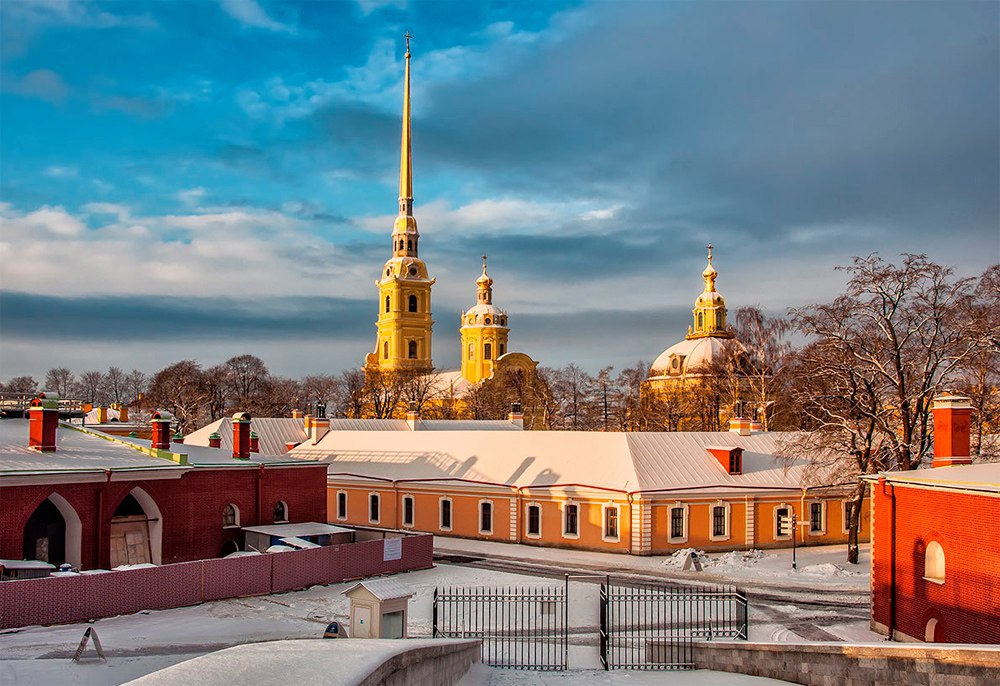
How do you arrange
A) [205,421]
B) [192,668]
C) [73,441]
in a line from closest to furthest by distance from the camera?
[192,668] < [73,441] < [205,421]

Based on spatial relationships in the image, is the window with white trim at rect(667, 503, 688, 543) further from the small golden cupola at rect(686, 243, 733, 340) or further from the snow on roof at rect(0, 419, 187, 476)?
the small golden cupola at rect(686, 243, 733, 340)

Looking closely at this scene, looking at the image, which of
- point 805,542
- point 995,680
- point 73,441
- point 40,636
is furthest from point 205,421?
point 995,680

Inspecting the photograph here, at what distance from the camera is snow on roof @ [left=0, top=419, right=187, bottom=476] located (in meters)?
27.6

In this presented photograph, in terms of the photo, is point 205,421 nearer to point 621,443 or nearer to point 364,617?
point 621,443

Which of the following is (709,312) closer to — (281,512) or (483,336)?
(483,336)

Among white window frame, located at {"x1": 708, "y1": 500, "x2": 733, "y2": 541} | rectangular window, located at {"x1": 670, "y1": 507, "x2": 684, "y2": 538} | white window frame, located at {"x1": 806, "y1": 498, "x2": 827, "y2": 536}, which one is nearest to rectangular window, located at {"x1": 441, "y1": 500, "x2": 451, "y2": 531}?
rectangular window, located at {"x1": 670, "y1": 507, "x2": 684, "y2": 538}

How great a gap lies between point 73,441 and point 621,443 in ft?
71.6

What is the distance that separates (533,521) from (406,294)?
77080 millimetres

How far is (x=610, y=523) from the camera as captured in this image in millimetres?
37750

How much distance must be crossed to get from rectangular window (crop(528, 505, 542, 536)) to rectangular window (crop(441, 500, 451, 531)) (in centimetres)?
439

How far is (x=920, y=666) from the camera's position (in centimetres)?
1412

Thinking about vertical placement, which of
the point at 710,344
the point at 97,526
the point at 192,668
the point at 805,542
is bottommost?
the point at 805,542

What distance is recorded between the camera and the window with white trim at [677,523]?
122 ft

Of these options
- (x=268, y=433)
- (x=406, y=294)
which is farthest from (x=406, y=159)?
(x=268, y=433)
